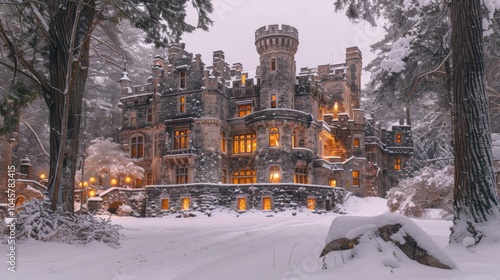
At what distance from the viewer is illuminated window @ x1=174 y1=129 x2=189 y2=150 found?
37.3m

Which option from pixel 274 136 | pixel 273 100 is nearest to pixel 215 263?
pixel 274 136

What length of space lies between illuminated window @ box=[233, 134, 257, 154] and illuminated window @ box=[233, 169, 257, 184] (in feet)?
5.72

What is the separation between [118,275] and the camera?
26.2 ft

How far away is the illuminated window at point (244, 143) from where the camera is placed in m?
38.7

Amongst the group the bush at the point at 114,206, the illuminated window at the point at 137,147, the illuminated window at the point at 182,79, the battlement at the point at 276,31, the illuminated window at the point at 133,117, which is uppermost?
the battlement at the point at 276,31

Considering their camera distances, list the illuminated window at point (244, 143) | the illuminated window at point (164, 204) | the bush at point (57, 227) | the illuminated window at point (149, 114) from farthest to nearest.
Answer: the illuminated window at point (149, 114)
the illuminated window at point (244, 143)
the illuminated window at point (164, 204)
the bush at point (57, 227)

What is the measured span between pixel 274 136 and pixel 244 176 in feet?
16.1

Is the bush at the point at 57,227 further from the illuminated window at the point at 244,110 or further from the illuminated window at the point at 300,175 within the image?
the illuminated window at the point at 244,110

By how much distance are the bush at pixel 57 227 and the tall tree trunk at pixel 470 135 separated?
7.84 metres

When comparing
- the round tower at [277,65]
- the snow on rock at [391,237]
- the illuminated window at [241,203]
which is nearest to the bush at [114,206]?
the illuminated window at [241,203]

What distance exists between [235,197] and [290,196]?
13.2 ft

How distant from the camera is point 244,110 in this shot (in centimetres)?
3928

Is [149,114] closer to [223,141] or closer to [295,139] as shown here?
[223,141]

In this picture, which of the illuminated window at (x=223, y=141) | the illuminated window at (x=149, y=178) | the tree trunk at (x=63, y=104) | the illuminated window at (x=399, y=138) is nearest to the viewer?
the tree trunk at (x=63, y=104)
